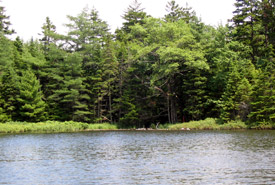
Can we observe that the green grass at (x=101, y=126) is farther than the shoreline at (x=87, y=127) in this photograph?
Yes

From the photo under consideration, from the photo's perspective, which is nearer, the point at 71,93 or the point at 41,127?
the point at 41,127

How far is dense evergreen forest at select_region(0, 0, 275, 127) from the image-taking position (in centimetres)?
4500

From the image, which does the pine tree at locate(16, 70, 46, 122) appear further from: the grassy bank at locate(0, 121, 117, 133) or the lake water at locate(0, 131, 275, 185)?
the lake water at locate(0, 131, 275, 185)

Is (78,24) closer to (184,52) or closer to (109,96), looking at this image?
(109,96)

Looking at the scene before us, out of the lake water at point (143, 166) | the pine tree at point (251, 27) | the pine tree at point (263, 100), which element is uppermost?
the pine tree at point (251, 27)

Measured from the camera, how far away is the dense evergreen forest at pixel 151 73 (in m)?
45.0

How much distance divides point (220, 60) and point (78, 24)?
27.3m

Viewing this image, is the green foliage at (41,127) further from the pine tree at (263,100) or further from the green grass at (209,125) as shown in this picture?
the pine tree at (263,100)

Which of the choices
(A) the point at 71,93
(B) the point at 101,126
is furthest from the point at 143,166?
(A) the point at 71,93

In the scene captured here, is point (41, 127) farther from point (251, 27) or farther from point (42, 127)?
point (251, 27)

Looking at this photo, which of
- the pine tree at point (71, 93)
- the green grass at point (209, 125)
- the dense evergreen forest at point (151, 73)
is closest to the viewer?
the green grass at point (209, 125)

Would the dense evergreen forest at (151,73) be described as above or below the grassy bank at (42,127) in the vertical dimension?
above

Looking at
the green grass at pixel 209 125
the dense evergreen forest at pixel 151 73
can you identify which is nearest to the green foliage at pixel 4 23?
the dense evergreen forest at pixel 151 73

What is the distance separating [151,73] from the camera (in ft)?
184
